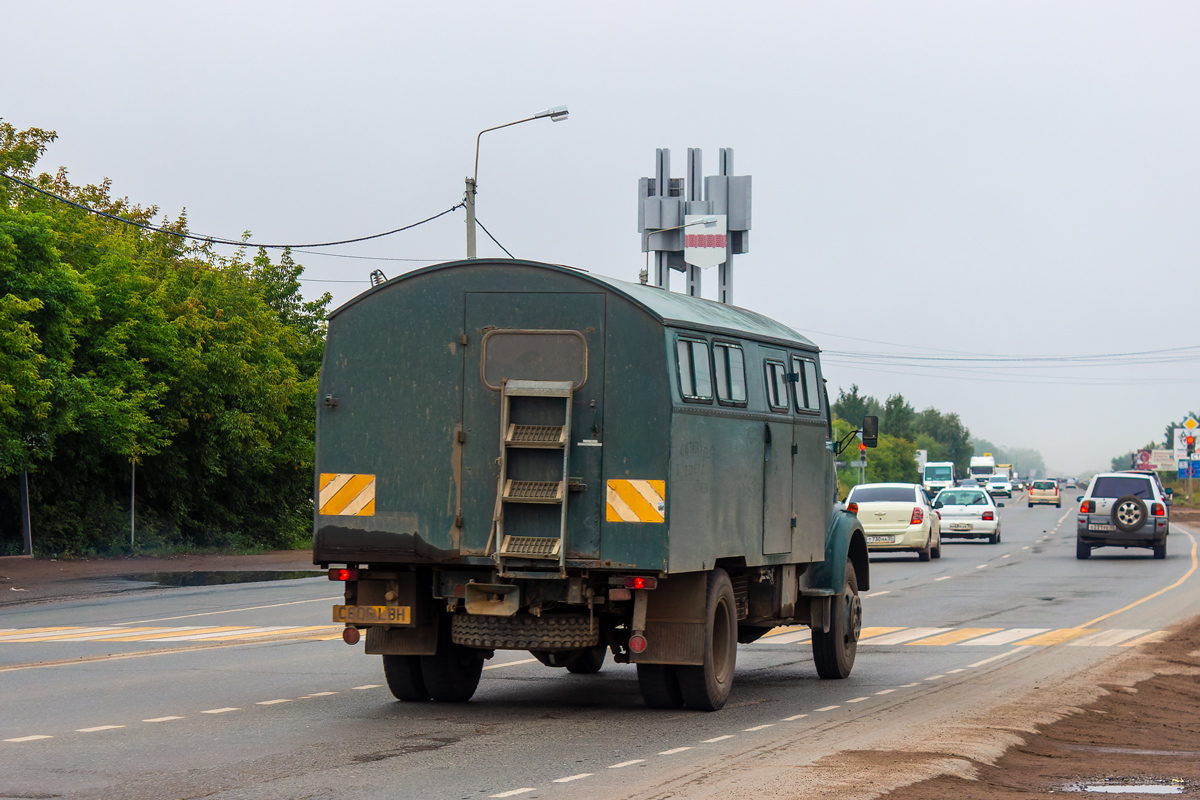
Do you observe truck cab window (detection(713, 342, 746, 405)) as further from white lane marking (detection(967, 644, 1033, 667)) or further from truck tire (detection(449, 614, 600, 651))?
white lane marking (detection(967, 644, 1033, 667))

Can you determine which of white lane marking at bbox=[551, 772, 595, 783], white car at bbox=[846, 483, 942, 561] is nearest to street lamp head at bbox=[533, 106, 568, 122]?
white car at bbox=[846, 483, 942, 561]

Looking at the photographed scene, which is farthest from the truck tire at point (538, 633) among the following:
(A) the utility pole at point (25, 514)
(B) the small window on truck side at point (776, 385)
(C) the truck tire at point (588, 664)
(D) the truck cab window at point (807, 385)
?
(A) the utility pole at point (25, 514)

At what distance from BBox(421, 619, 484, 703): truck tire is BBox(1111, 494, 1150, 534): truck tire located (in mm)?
24898

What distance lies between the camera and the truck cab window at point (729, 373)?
35.5 ft

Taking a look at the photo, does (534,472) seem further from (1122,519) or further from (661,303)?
(1122,519)

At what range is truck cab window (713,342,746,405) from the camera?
1081 cm

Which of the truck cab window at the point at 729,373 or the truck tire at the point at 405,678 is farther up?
the truck cab window at the point at 729,373

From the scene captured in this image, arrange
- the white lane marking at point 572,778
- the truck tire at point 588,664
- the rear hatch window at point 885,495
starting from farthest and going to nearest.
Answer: the rear hatch window at point 885,495
the truck tire at point 588,664
the white lane marking at point 572,778

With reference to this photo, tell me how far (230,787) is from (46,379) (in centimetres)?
2092

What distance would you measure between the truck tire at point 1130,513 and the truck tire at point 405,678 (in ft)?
82.6

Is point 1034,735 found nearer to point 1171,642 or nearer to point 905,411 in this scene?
point 1171,642

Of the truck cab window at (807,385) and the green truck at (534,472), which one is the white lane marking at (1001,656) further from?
the green truck at (534,472)

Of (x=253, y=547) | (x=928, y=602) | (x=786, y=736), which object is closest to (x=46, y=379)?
(x=253, y=547)

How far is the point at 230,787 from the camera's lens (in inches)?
299
